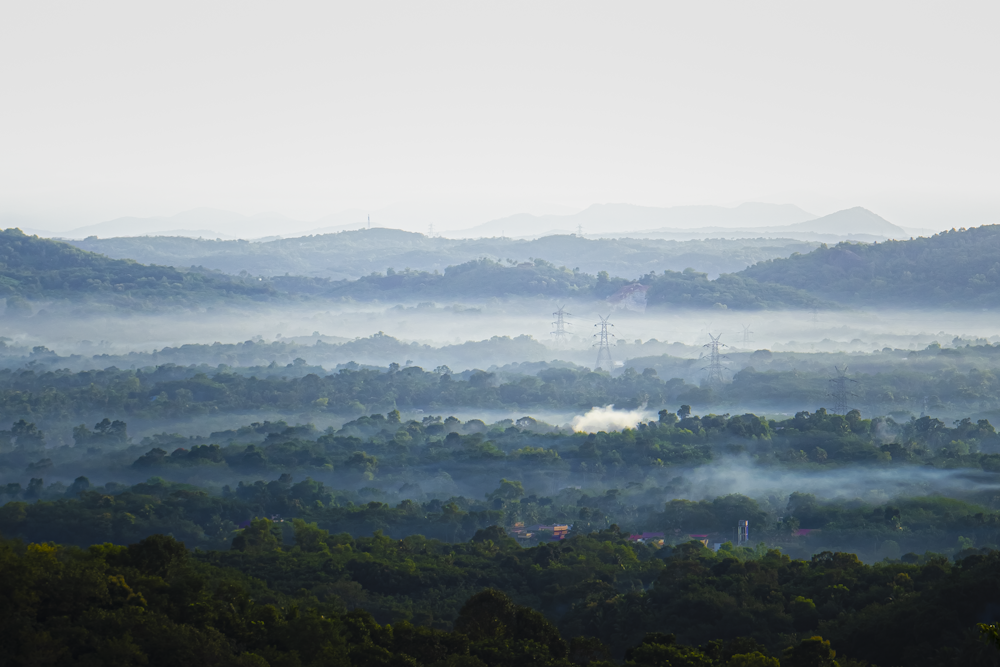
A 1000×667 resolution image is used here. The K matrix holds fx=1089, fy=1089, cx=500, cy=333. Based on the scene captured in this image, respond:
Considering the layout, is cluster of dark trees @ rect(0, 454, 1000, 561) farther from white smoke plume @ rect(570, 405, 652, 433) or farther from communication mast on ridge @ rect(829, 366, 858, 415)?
communication mast on ridge @ rect(829, 366, 858, 415)

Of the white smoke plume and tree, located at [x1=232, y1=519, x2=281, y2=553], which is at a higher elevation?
tree, located at [x1=232, y1=519, x2=281, y2=553]

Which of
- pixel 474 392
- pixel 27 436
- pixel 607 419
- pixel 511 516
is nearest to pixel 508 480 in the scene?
pixel 511 516

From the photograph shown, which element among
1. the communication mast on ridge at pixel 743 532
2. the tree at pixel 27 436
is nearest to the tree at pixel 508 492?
the communication mast on ridge at pixel 743 532

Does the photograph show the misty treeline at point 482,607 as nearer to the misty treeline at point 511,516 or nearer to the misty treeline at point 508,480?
the misty treeline at point 511,516

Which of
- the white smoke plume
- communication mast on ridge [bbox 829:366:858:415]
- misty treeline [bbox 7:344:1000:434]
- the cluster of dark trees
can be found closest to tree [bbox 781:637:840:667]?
the cluster of dark trees

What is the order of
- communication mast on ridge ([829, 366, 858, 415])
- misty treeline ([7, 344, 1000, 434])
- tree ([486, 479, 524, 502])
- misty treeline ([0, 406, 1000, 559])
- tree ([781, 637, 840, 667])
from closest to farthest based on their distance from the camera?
tree ([781, 637, 840, 667]), misty treeline ([0, 406, 1000, 559]), tree ([486, 479, 524, 502]), communication mast on ridge ([829, 366, 858, 415]), misty treeline ([7, 344, 1000, 434])

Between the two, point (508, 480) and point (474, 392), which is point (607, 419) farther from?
point (508, 480)
